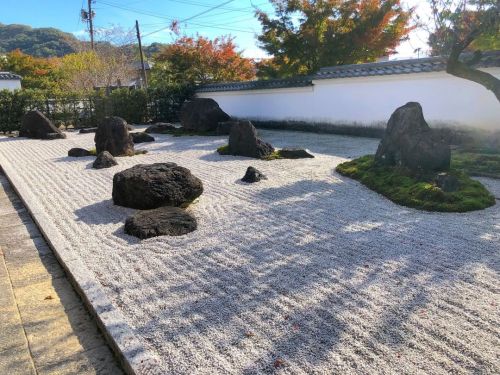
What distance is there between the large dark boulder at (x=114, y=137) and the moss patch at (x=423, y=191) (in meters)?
6.50

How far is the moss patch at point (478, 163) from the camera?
757 cm

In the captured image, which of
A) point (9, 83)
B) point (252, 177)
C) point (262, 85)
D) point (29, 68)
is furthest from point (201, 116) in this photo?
point (29, 68)

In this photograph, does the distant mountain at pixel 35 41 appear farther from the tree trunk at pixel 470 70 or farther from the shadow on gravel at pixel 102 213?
the tree trunk at pixel 470 70

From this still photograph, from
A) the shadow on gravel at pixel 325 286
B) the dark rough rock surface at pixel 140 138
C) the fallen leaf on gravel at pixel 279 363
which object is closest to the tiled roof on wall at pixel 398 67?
the shadow on gravel at pixel 325 286

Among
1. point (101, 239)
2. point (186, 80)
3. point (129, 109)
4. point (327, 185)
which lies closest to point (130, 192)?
point (101, 239)

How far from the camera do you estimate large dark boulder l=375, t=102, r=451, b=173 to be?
6883 millimetres

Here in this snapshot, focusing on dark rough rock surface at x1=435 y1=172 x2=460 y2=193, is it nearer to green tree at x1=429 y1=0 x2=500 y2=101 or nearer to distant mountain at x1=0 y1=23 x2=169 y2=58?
green tree at x1=429 y1=0 x2=500 y2=101

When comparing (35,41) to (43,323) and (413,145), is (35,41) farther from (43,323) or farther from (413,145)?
(43,323)

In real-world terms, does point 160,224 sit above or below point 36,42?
below

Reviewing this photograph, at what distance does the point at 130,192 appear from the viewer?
5.99m

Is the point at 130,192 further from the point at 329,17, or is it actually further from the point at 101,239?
the point at 329,17

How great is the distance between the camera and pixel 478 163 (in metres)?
8.19

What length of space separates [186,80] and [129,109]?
383 centimetres

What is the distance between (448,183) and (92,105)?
1945 centimetres
